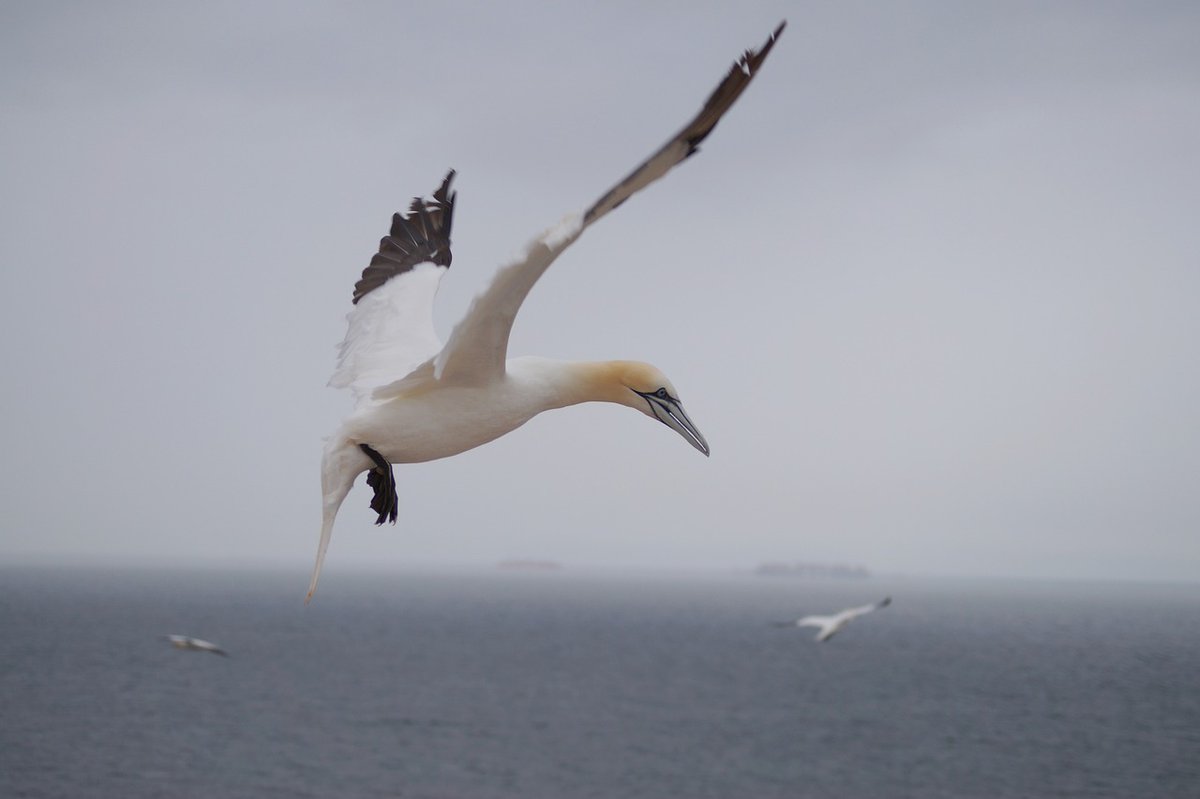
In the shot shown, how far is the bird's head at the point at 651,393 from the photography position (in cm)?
543

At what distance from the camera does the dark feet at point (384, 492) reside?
5.55m

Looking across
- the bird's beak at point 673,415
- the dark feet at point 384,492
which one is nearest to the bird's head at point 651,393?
the bird's beak at point 673,415

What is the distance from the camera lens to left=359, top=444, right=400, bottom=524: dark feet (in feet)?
18.2

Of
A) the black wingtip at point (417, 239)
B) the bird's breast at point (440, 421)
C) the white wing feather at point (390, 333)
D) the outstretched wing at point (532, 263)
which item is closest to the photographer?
the outstretched wing at point (532, 263)

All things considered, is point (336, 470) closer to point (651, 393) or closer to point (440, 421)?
A: point (440, 421)

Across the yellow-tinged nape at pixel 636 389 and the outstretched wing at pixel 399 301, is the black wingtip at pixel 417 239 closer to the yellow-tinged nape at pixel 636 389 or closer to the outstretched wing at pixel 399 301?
the outstretched wing at pixel 399 301

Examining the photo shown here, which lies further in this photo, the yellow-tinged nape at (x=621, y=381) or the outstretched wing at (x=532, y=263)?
the yellow-tinged nape at (x=621, y=381)

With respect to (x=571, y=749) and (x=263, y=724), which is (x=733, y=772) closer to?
(x=571, y=749)

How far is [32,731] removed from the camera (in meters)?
78.4

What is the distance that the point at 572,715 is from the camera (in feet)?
294

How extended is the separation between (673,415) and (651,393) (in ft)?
0.46

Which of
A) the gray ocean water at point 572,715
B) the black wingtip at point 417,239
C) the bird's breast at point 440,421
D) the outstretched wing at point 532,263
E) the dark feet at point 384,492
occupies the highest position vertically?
the black wingtip at point 417,239

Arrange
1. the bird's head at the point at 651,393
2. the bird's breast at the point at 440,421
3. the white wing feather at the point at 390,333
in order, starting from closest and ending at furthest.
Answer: the bird's breast at the point at 440,421
the bird's head at the point at 651,393
the white wing feather at the point at 390,333

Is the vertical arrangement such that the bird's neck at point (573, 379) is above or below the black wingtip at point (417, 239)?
below
